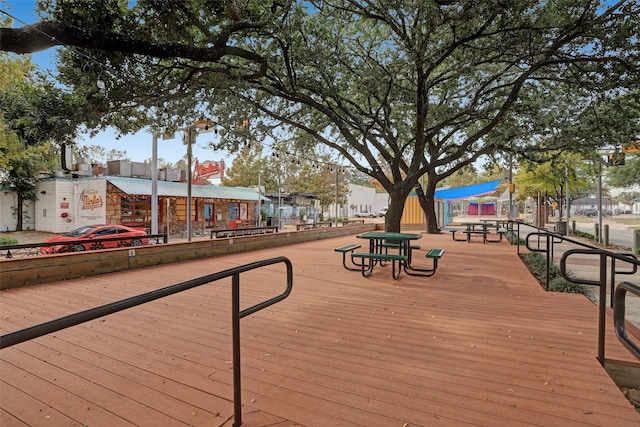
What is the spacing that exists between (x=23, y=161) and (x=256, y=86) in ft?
60.3

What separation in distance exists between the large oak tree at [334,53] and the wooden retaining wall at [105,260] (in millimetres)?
3123

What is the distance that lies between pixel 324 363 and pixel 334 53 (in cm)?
848

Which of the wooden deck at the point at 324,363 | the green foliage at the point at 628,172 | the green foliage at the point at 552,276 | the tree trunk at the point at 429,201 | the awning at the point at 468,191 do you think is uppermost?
the green foliage at the point at 628,172

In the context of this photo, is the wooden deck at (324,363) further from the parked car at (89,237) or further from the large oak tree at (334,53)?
the parked car at (89,237)

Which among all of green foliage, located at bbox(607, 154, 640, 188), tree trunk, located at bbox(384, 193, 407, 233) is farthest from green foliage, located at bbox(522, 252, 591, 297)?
green foliage, located at bbox(607, 154, 640, 188)

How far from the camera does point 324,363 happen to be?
2.98 metres

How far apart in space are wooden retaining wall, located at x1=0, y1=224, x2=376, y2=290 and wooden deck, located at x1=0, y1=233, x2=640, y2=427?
29.8 inches

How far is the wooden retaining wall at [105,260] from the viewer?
588 centimetres

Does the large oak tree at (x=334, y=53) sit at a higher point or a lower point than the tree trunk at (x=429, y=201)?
higher

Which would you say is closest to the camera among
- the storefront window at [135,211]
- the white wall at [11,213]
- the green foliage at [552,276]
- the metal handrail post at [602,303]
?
the metal handrail post at [602,303]

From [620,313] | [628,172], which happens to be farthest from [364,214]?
[620,313]

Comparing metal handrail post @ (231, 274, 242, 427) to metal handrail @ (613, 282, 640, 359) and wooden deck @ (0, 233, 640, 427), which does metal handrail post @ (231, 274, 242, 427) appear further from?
metal handrail @ (613, 282, 640, 359)

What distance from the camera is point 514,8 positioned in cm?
629

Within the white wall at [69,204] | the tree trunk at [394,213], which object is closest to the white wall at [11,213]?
the white wall at [69,204]
